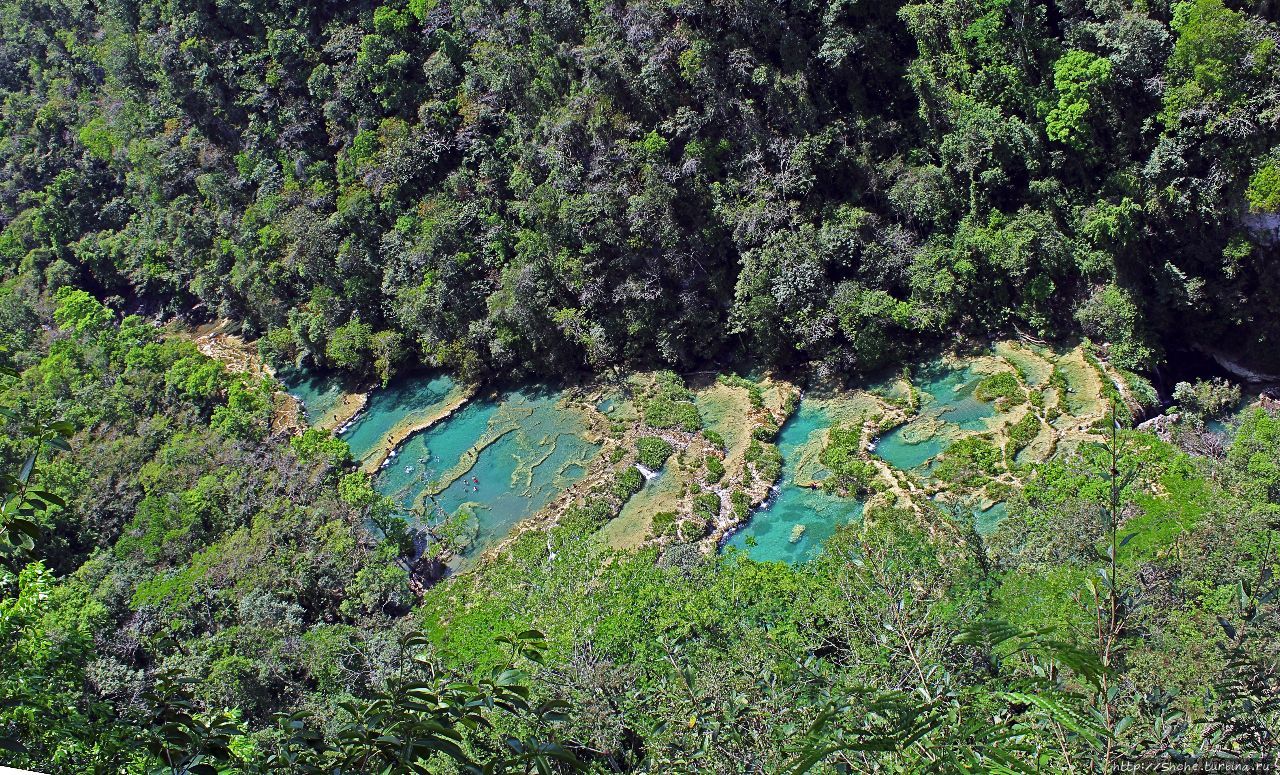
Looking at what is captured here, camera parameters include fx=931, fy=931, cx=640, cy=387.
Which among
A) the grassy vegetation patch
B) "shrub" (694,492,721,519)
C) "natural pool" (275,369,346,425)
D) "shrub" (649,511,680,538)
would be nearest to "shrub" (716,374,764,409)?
"shrub" (694,492,721,519)

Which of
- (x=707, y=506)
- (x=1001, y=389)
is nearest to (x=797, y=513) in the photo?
(x=707, y=506)

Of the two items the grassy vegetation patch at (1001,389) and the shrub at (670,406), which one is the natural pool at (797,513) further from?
the grassy vegetation patch at (1001,389)

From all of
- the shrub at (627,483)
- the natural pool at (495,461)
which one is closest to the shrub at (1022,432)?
the shrub at (627,483)

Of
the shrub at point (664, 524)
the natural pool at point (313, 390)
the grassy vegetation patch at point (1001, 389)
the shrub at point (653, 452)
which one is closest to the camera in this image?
the shrub at point (664, 524)

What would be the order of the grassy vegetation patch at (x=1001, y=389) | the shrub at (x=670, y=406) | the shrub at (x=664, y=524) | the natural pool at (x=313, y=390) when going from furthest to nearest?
1. the natural pool at (x=313, y=390)
2. the shrub at (x=670, y=406)
3. the grassy vegetation patch at (x=1001, y=389)
4. the shrub at (x=664, y=524)

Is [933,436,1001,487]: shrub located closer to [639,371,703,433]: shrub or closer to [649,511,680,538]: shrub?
[649,511,680,538]: shrub

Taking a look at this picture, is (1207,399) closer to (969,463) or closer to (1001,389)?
(1001,389)

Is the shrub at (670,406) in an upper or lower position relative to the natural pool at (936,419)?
upper
